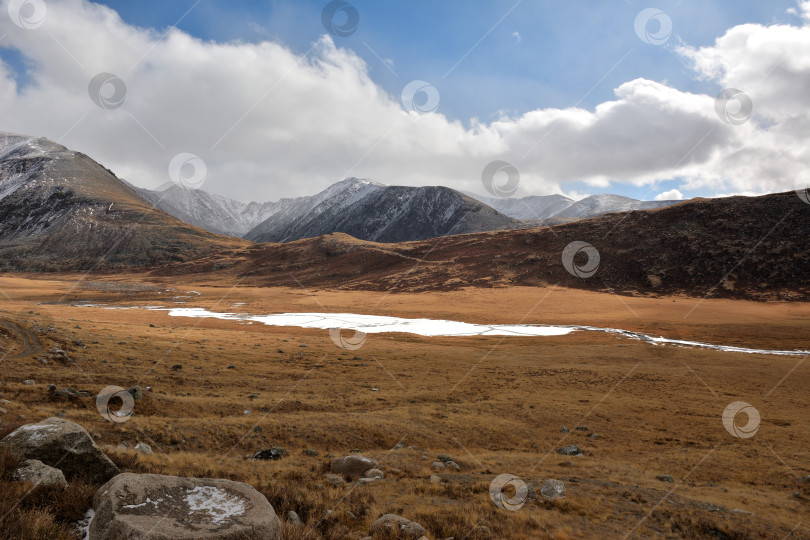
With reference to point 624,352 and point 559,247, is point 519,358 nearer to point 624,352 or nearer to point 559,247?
point 624,352

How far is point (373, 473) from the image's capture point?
12070 millimetres

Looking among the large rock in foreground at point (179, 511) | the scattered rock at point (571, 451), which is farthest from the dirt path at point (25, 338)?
the scattered rock at point (571, 451)

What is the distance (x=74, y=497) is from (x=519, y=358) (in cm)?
3097

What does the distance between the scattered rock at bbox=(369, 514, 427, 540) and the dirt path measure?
2014 centimetres

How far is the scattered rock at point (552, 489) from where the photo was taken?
11.1 metres

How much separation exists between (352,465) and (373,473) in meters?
0.71

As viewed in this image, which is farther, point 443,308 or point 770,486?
point 443,308

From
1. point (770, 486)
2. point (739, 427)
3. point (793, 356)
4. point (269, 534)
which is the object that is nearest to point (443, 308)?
point (793, 356)

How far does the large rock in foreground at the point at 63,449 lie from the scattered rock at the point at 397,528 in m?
5.48

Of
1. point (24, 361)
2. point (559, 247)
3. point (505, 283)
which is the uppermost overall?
point (559, 247)

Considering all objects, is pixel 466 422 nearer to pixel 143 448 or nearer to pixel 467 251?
pixel 143 448

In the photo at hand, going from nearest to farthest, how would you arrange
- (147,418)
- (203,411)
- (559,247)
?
(147,418) → (203,411) → (559,247)

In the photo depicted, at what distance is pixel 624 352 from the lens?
35406 millimetres

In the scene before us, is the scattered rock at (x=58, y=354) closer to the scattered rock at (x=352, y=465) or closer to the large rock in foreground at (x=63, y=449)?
the large rock in foreground at (x=63, y=449)
